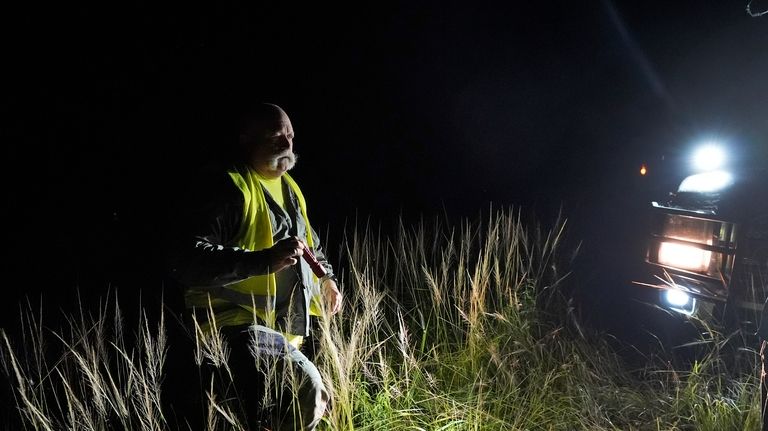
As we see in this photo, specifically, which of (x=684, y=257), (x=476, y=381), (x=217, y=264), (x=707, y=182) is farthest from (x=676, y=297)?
(x=217, y=264)

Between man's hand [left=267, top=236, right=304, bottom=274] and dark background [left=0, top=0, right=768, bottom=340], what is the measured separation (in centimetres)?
64

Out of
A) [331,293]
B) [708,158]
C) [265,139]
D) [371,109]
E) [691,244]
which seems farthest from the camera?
[371,109]

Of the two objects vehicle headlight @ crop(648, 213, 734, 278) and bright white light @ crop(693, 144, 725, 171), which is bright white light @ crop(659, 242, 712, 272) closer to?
vehicle headlight @ crop(648, 213, 734, 278)

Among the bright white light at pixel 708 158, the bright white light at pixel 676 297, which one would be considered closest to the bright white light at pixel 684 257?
the bright white light at pixel 676 297

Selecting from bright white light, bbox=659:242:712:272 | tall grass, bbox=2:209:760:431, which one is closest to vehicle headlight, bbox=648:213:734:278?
bright white light, bbox=659:242:712:272

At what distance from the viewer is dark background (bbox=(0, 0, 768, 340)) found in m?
4.95

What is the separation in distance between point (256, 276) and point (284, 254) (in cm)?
17

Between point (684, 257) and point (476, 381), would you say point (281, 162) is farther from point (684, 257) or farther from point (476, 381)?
point (684, 257)

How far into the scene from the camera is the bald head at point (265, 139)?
2.09 m

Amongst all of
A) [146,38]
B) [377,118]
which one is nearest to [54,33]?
[146,38]

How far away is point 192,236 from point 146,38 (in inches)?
257

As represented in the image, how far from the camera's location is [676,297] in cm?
281

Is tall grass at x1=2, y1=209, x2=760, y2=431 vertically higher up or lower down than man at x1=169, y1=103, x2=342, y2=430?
lower down

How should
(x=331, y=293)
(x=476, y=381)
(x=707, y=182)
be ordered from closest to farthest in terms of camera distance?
1. (x=331, y=293)
2. (x=476, y=381)
3. (x=707, y=182)
